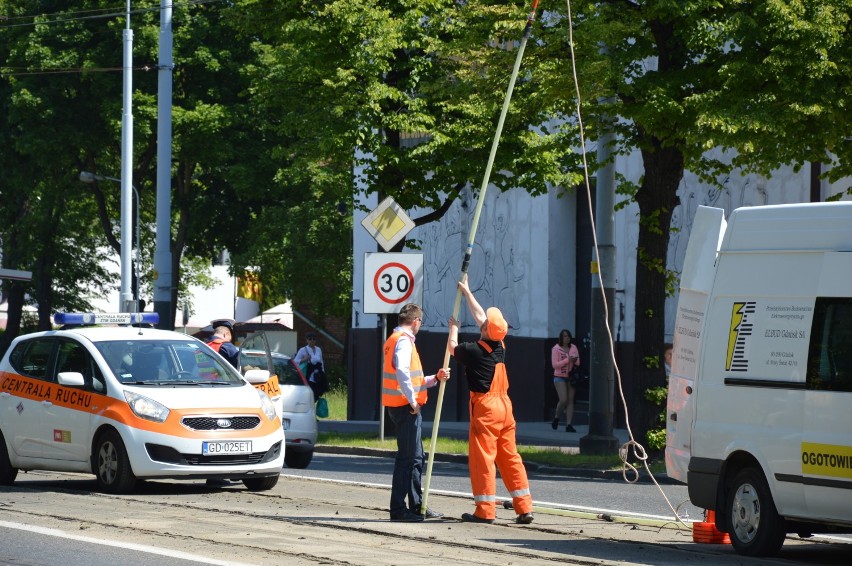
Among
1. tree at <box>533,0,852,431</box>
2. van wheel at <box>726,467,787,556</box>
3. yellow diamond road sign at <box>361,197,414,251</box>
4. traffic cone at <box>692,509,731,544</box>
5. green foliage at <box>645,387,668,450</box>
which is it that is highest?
tree at <box>533,0,852,431</box>

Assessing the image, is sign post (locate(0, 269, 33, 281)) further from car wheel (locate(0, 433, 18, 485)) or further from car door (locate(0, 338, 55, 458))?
car wheel (locate(0, 433, 18, 485))

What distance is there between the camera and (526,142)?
76.7 ft

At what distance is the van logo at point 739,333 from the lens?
10.9 meters

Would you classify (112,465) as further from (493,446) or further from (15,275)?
(15,275)

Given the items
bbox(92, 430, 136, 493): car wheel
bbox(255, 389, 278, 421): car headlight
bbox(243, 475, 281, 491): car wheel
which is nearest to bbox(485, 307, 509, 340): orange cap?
bbox(255, 389, 278, 421): car headlight

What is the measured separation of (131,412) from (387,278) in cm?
800

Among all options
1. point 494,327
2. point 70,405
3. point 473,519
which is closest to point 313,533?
point 473,519

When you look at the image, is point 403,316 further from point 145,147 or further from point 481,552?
point 145,147

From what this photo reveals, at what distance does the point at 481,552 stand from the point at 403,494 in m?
2.05

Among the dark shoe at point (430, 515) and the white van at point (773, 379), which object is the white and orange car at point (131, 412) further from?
the white van at point (773, 379)

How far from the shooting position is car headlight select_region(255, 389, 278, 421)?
14.8m

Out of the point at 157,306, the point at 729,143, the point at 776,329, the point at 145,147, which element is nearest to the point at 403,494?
the point at 776,329

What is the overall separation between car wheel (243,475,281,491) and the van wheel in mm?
5513

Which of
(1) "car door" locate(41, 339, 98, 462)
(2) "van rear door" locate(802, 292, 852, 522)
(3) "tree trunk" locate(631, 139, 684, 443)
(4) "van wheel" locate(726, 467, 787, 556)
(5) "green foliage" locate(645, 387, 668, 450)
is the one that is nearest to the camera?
(2) "van rear door" locate(802, 292, 852, 522)
